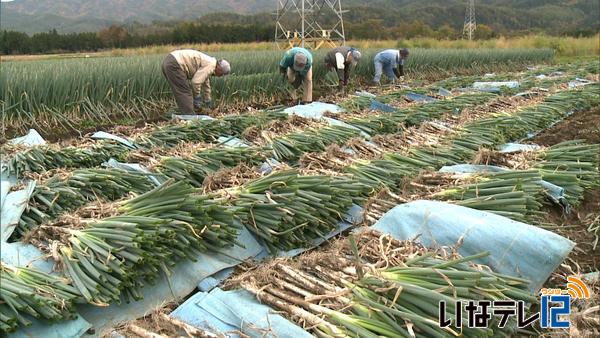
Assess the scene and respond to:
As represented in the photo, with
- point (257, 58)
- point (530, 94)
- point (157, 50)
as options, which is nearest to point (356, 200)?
point (530, 94)

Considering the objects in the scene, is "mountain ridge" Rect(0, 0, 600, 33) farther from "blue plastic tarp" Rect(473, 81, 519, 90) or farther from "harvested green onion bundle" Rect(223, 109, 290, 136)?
"harvested green onion bundle" Rect(223, 109, 290, 136)

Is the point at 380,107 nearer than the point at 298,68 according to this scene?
Yes

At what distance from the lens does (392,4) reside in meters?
94.4

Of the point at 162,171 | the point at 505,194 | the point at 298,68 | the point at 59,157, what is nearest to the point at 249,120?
the point at 162,171

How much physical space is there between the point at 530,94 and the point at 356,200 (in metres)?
6.22

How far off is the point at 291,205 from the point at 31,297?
1.42 m

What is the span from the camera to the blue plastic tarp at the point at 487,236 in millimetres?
2533

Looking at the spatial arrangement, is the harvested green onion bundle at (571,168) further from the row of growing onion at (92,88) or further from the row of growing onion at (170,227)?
the row of growing onion at (92,88)

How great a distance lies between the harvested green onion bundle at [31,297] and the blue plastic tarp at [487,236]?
166cm

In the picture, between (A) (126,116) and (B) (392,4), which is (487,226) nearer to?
(A) (126,116)

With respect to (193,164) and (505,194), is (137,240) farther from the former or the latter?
(505,194)

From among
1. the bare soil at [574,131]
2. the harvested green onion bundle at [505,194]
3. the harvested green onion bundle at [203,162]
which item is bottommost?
the bare soil at [574,131]

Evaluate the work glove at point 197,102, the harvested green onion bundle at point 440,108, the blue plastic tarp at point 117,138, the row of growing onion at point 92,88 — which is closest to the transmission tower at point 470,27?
the harvested green onion bundle at point 440,108

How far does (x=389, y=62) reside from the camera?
10.4 m
